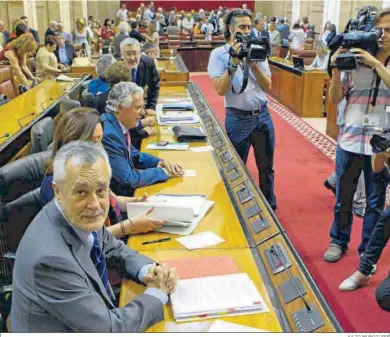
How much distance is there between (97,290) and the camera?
63.7 inches

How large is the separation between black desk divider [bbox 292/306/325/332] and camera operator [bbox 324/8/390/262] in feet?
5.17

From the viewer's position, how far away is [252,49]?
336cm

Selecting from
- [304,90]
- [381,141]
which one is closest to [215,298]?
[381,141]

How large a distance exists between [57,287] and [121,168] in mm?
1526

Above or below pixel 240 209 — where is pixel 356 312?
below

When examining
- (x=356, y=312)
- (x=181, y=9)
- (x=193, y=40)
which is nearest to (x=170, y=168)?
(x=356, y=312)

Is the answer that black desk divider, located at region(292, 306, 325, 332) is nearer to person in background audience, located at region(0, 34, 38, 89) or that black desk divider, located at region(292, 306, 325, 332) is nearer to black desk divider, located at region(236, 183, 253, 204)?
black desk divider, located at region(236, 183, 253, 204)

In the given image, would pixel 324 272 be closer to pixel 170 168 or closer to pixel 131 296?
pixel 170 168

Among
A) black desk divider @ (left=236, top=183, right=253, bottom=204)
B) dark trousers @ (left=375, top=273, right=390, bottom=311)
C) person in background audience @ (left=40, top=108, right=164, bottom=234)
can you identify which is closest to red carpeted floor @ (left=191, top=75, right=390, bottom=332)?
dark trousers @ (left=375, top=273, right=390, bottom=311)

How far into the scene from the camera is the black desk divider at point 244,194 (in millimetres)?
2596

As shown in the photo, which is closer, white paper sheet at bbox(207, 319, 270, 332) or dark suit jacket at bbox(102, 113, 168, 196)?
white paper sheet at bbox(207, 319, 270, 332)

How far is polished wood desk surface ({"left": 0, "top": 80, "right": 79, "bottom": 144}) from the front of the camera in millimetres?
4309

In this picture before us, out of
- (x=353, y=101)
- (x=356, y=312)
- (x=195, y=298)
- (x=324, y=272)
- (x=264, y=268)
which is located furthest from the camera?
(x=324, y=272)

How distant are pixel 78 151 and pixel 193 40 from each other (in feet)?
50.1
